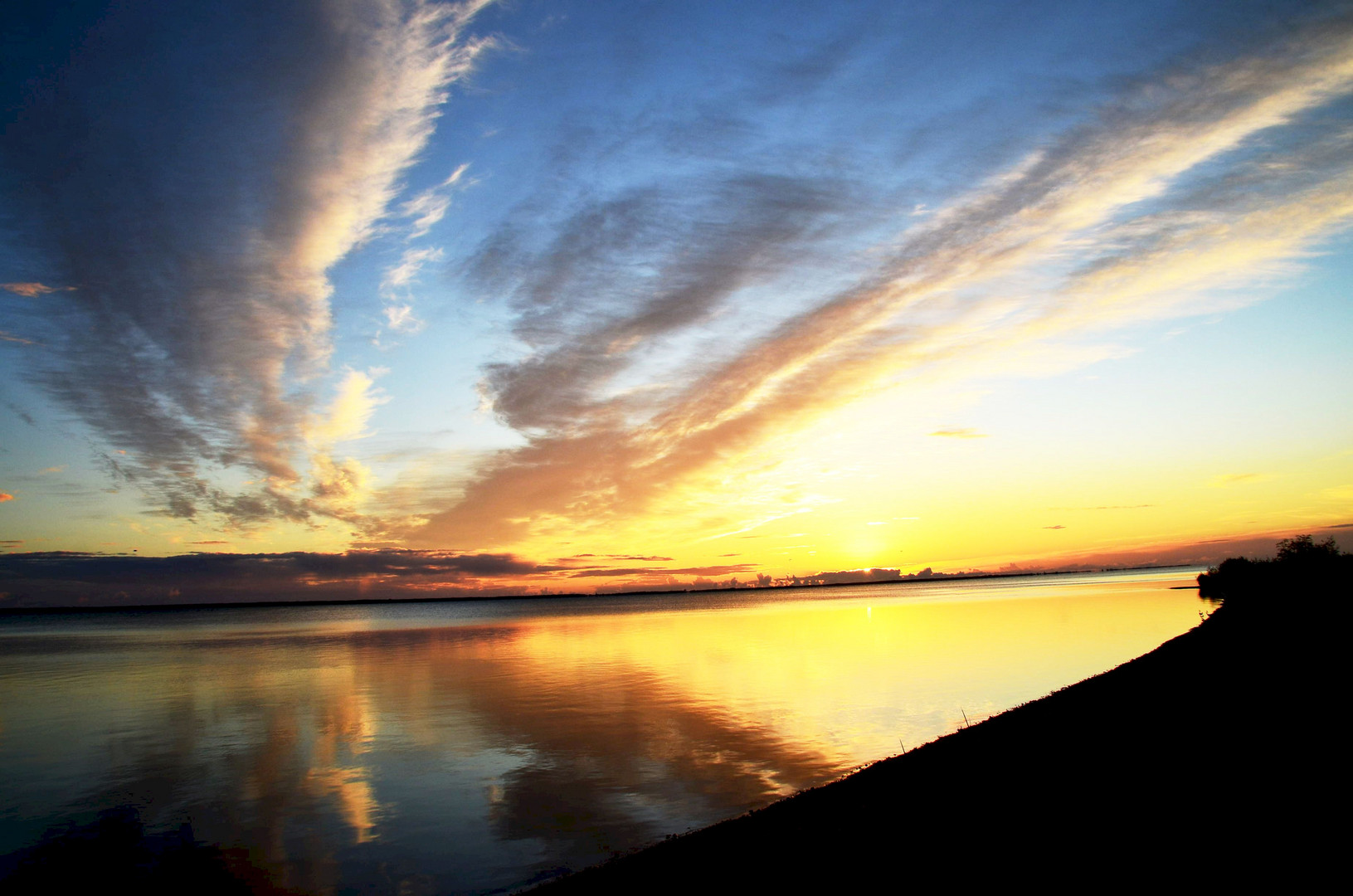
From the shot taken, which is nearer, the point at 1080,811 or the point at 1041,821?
the point at 1041,821

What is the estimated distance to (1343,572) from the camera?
51625mm

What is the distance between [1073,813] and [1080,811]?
13cm

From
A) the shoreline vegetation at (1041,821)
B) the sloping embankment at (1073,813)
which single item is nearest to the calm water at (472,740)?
the shoreline vegetation at (1041,821)

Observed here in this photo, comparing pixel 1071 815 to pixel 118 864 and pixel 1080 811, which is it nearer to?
pixel 1080 811

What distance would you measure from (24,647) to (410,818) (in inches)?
3614

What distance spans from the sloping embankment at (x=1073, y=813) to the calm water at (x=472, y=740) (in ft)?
12.3

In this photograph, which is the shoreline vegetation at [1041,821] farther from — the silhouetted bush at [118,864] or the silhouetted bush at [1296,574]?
the silhouetted bush at [1296,574]

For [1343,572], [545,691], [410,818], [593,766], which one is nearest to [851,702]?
[593,766]

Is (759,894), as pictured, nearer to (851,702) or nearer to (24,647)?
(851,702)

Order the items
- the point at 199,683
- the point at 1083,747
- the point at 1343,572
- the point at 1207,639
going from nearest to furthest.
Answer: the point at 1083,747, the point at 1207,639, the point at 199,683, the point at 1343,572

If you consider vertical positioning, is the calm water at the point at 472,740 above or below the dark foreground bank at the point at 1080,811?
below

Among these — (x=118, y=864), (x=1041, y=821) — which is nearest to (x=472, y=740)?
(x=118, y=864)

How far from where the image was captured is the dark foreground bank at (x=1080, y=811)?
8203mm

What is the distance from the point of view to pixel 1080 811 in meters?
10.1
